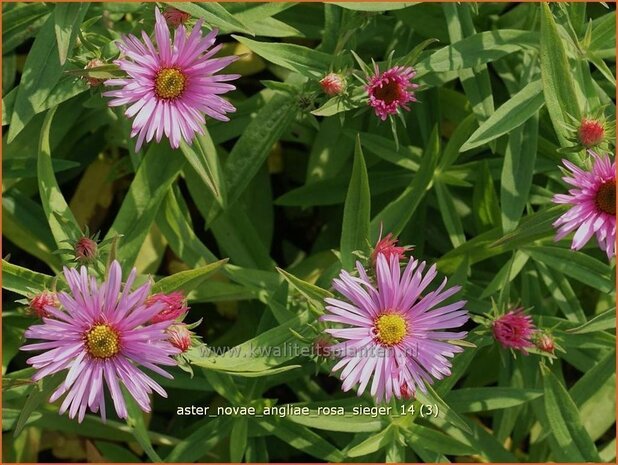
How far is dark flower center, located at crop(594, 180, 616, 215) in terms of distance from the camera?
64.7 inches

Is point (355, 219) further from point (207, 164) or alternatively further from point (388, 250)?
point (207, 164)

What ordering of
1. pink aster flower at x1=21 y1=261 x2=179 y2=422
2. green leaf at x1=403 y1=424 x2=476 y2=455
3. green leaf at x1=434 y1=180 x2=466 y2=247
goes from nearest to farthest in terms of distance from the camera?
pink aster flower at x1=21 y1=261 x2=179 y2=422
green leaf at x1=403 y1=424 x2=476 y2=455
green leaf at x1=434 y1=180 x2=466 y2=247

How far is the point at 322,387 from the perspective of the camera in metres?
2.52

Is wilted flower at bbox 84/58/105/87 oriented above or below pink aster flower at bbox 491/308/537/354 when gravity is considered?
above

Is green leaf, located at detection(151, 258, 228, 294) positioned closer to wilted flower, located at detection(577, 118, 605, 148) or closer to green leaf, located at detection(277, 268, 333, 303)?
green leaf, located at detection(277, 268, 333, 303)

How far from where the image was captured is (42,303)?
1.60 metres

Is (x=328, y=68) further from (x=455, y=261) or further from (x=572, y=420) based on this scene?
(x=572, y=420)

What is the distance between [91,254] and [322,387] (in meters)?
1.09

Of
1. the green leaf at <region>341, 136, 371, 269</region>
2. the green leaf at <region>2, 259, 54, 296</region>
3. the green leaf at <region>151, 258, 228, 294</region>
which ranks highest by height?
the green leaf at <region>341, 136, 371, 269</region>

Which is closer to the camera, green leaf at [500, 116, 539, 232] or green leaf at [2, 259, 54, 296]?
green leaf at [2, 259, 54, 296]

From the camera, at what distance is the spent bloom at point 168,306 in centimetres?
156

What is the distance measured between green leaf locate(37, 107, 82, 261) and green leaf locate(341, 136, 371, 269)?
0.63 m

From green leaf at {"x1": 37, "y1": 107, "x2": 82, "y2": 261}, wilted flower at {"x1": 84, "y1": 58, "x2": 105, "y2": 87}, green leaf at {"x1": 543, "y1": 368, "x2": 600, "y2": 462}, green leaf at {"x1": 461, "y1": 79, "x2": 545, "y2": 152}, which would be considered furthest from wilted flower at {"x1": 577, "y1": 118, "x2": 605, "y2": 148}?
green leaf at {"x1": 37, "y1": 107, "x2": 82, "y2": 261}

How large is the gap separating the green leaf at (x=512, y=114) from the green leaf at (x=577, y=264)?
0.34 meters
